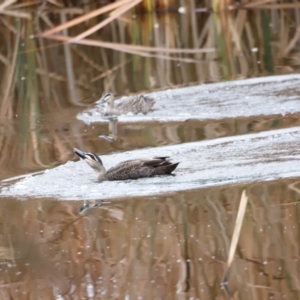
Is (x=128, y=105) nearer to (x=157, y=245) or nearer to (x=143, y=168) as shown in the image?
(x=143, y=168)

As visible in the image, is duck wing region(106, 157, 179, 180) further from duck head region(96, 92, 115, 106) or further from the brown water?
duck head region(96, 92, 115, 106)

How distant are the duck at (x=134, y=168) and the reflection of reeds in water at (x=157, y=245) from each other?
0.53m

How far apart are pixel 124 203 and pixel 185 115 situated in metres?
3.02

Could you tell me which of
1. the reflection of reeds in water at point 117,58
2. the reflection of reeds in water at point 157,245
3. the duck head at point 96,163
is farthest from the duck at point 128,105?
the reflection of reeds in water at point 157,245

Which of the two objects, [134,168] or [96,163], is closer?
[134,168]

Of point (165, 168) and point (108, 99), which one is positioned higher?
point (108, 99)

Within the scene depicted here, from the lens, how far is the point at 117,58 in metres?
14.2

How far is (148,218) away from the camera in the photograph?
6.64 metres

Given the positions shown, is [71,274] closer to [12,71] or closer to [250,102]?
[250,102]

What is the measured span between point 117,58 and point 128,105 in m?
3.85

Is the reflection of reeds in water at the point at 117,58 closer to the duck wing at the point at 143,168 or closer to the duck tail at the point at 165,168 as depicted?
the duck wing at the point at 143,168

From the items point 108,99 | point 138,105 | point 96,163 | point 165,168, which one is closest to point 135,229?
point 165,168

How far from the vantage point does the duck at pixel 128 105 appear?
1026cm

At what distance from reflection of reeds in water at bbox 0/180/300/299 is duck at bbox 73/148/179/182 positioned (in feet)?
1.75
